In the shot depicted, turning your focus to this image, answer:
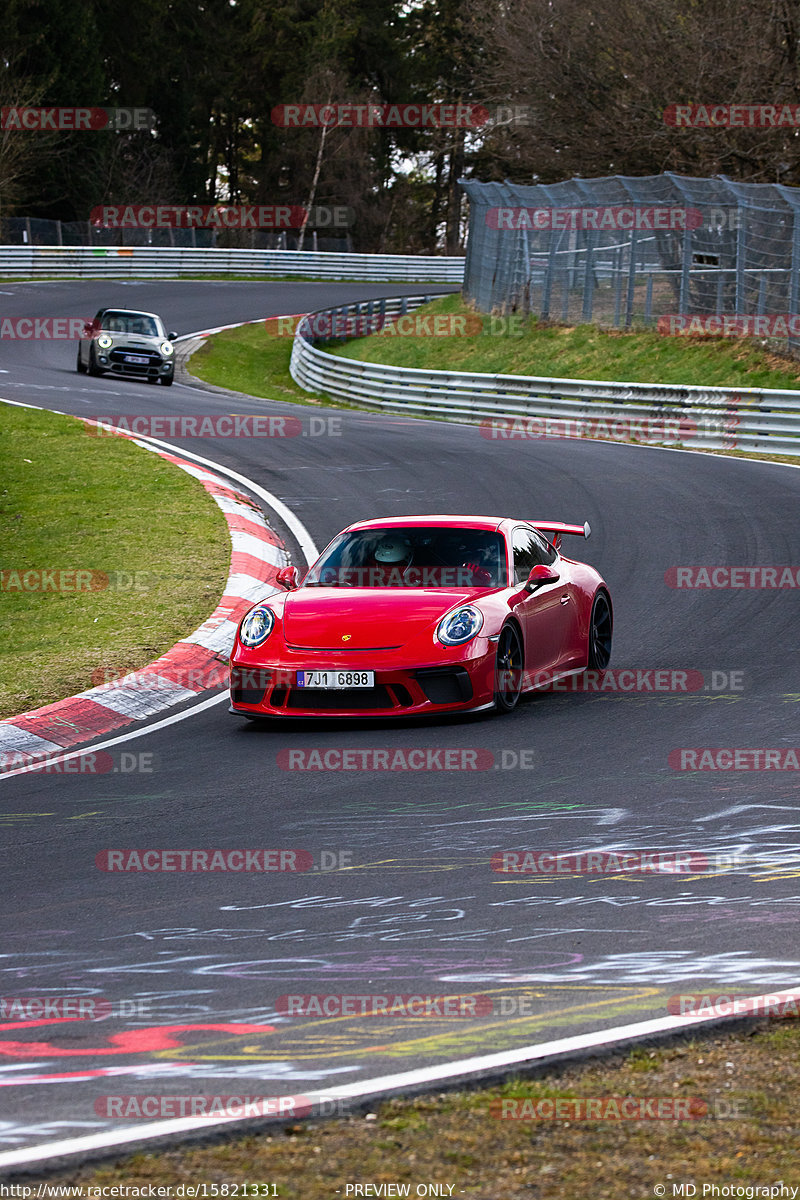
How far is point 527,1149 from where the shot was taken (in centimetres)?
351

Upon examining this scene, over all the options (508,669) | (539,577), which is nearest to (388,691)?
(508,669)

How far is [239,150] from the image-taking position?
94188mm

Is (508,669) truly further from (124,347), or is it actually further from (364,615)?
(124,347)

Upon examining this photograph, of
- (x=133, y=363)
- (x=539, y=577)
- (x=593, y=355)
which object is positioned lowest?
(x=539, y=577)

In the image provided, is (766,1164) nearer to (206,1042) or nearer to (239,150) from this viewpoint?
(206,1042)

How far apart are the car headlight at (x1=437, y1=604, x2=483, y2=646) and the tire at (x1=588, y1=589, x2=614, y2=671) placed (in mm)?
1676

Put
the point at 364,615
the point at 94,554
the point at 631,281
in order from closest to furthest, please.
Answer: the point at 364,615 → the point at 94,554 → the point at 631,281

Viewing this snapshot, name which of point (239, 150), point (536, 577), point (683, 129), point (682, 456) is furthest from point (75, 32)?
point (536, 577)

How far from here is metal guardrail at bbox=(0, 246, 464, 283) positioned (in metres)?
54.5

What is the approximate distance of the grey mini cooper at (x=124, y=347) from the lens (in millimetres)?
31781

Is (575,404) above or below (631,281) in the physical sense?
below

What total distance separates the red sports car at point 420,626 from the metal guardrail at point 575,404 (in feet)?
43.3

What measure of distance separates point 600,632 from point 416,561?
5.23 feet

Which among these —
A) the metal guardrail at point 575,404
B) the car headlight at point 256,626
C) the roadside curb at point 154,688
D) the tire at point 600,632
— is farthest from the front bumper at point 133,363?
the car headlight at point 256,626
